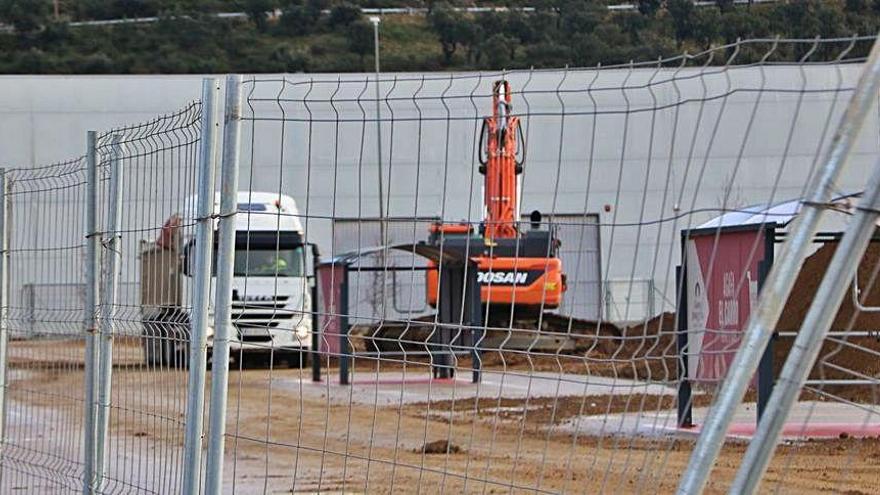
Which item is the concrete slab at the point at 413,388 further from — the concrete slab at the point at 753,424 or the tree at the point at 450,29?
the tree at the point at 450,29

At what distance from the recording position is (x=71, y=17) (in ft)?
314

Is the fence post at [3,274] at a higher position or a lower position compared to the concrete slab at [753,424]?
higher

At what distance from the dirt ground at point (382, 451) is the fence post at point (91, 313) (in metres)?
0.23

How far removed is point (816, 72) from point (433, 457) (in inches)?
256

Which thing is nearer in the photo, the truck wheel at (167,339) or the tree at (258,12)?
the truck wheel at (167,339)

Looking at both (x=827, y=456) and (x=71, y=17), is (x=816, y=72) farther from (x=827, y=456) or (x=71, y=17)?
(x=71, y=17)

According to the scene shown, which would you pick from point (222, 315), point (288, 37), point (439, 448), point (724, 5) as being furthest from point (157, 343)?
point (288, 37)

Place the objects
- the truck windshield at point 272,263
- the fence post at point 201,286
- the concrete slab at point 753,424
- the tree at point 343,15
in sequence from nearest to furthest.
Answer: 1. the fence post at point 201,286
2. the concrete slab at point 753,424
3. the truck windshield at point 272,263
4. the tree at point 343,15

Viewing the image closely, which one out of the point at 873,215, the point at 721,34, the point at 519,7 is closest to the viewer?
the point at 873,215

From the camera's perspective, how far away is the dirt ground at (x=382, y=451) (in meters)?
8.52

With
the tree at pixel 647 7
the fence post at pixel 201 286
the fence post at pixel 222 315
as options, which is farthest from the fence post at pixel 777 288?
the tree at pixel 647 7

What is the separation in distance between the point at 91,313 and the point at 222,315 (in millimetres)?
1745

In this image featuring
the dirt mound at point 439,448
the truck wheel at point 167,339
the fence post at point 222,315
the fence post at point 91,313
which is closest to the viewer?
the fence post at point 222,315

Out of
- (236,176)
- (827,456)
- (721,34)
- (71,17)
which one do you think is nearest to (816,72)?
(236,176)
